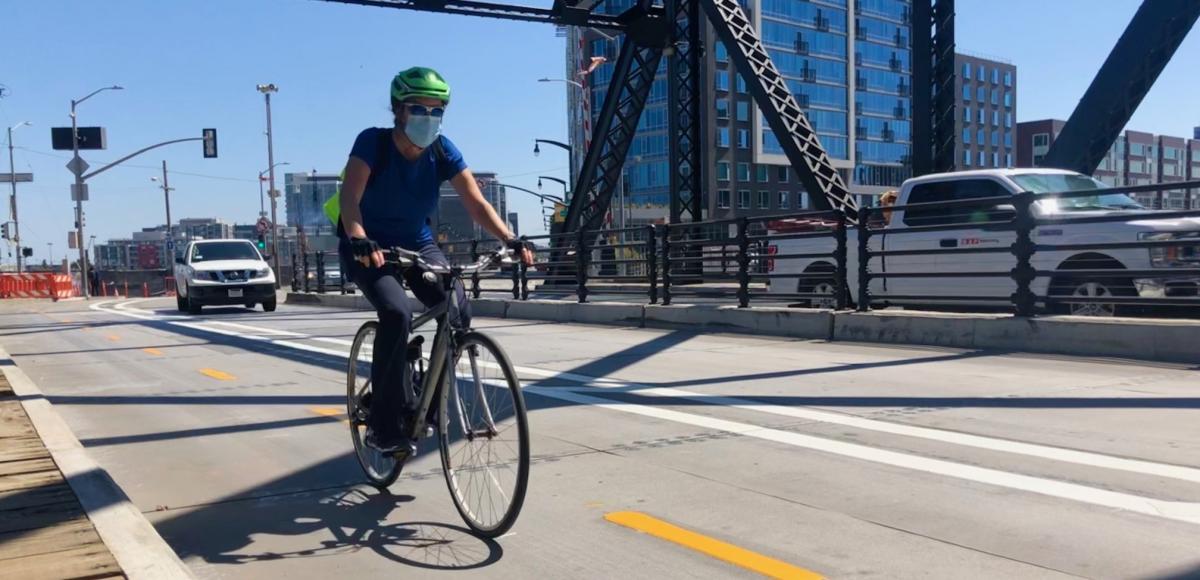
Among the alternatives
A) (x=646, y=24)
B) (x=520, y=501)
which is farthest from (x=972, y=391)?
(x=646, y=24)

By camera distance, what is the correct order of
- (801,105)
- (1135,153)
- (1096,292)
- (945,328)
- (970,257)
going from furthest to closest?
1. (1135,153)
2. (801,105)
3. (970,257)
4. (1096,292)
5. (945,328)

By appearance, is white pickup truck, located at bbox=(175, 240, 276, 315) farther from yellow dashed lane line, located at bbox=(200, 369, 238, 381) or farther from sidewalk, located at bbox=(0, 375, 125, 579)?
sidewalk, located at bbox=(0, 375, 125, 579)

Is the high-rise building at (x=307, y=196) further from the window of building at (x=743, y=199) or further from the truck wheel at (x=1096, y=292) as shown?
the truck wheel at (x=1096, y=292)

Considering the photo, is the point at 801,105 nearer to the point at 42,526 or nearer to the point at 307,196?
the point at 307,196

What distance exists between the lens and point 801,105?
9069 cm

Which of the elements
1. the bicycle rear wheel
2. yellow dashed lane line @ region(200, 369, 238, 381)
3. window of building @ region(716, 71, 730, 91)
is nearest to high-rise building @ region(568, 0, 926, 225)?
window of building @ region(716, 71, 730, 91)

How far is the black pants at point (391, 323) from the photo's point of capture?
166 inches

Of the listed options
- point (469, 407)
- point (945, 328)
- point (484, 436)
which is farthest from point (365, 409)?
point (945, 328)

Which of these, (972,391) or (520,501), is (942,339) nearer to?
(972,391)

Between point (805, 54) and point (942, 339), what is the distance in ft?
284

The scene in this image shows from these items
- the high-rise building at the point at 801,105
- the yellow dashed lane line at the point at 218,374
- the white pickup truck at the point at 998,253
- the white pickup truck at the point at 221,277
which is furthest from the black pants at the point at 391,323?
the high-rise building at the point at 801,105

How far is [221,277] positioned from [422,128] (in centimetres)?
1962

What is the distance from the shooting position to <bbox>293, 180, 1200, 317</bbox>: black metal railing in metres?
9.21

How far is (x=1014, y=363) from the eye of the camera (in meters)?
8.69
